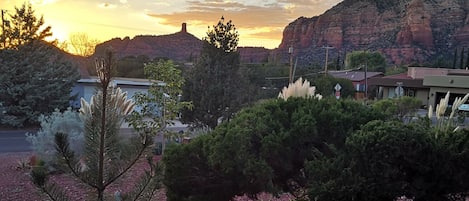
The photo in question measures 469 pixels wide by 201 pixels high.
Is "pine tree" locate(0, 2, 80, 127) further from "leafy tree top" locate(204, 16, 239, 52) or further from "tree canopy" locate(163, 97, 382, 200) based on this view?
"tree canopy" locate(163, 97, 382, 200)

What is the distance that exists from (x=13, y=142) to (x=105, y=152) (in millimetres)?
16600

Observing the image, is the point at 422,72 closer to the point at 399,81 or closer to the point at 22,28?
the point at 399,81

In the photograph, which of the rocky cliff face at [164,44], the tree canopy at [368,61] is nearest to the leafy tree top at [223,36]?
the rocky cliff face at [164,44]

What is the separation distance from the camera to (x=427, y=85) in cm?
3894

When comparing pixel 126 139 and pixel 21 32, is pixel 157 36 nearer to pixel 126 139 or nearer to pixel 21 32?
pixel 21 32

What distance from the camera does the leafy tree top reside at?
53.3 ft

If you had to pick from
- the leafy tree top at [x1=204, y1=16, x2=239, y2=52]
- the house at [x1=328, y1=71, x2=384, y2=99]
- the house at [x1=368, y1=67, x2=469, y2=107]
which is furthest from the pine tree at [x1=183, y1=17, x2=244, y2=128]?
the house at [x1=328, y1=71, x2=384, y2=99]

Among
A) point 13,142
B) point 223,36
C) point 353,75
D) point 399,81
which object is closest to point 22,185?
point 223,36

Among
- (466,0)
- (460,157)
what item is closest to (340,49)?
(466,0)

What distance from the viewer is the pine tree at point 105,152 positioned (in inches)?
123

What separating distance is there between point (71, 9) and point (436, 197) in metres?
16.3

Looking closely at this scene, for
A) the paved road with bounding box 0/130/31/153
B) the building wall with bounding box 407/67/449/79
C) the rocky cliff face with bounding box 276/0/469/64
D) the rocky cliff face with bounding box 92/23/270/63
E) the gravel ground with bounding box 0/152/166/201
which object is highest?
the rocky cliff face with bounding box 276/0/469/64

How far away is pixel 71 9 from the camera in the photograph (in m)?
17.7

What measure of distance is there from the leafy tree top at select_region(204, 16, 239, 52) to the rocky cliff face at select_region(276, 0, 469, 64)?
→ 63399 millimetres
